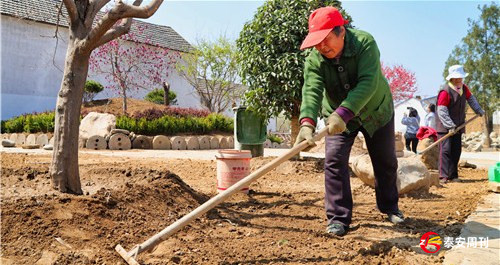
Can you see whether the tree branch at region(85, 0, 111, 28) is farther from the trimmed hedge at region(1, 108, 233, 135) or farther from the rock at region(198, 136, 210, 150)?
the rock at region(198, 136, 210, 150)

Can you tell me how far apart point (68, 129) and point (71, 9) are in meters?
1.02

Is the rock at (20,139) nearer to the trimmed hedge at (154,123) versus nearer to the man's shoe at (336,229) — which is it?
the trimmed hedge at (154,123)

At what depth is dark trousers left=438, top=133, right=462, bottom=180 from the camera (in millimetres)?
6773

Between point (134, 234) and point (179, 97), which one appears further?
point (179, 97)

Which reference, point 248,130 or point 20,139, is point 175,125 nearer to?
point 20,139

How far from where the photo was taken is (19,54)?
1922 centimetres

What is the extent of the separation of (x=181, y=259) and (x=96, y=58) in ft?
62.0

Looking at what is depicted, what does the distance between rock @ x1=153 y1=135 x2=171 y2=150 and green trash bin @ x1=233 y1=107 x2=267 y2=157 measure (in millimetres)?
4980

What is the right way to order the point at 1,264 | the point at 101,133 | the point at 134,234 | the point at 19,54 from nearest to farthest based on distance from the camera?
the point at 1,264 → the point at 134,234 → the point at 101,133 → the point at 19,54

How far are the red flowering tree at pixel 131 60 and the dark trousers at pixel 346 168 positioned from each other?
15065 mm

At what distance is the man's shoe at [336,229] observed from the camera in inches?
128

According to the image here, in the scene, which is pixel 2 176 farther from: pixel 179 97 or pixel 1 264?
pixel 179 97

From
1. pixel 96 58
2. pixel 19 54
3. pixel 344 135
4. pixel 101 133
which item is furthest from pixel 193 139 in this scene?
pixel 344 135

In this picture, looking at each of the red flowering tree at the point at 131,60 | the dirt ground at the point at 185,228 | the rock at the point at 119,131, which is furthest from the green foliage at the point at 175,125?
the dirt ground at the point at 185,228
